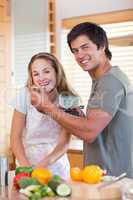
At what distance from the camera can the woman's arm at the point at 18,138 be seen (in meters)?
0.90

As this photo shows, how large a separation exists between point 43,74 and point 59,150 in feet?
0.64

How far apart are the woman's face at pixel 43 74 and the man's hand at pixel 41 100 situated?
5 centimetres

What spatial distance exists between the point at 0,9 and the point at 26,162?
72 cm

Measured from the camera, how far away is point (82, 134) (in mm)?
775

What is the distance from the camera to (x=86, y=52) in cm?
81

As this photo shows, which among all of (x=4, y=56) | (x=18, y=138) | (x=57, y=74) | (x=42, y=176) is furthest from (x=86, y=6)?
(x=42, y=176)

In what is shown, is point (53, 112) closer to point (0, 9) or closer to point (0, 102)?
point (0, 102)

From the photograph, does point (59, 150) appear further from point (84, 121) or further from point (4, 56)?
point (4, 56)

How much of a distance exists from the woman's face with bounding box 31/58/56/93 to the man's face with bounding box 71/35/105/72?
0.34ft

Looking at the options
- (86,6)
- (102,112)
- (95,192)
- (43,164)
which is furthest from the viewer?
(86,6)

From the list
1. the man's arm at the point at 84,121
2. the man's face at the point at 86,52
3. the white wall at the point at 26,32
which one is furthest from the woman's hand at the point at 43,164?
the white wall at the point at 26,32

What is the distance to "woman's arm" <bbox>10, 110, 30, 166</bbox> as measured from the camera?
898mm

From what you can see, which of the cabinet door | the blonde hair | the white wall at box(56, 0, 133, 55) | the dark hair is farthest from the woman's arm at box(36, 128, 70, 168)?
the white wall at box(56, 0, 133, 55)

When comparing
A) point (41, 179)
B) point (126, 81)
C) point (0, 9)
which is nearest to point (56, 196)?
point (41, 179)
